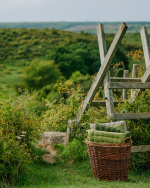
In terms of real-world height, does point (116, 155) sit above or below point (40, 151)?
above

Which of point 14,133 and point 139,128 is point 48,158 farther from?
point 139,128

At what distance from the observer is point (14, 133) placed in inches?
230

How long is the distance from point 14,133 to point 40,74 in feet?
152

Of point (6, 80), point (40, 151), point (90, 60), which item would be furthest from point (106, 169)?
point (6, 80)

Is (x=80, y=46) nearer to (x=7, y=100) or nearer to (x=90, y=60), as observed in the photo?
(x=90, y=60)

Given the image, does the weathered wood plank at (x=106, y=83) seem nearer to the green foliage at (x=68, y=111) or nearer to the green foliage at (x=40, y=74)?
the green foliage at (x=68, y=111)

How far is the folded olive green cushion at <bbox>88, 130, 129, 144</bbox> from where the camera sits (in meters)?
5.13

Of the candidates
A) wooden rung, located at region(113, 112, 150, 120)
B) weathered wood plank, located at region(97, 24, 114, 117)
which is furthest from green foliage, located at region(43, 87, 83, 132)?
wooden rung, located at region(113, 112, 150, 120)

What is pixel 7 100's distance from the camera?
6.07 metres

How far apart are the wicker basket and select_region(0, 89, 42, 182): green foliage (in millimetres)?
1206

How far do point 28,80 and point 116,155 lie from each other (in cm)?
4696

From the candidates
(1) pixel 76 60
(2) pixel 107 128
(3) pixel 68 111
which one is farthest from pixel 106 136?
(1) pixel 76 60

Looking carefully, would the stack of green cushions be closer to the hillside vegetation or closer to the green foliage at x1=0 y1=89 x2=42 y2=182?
the green foliage at x1=0 y1=89 x2=42 y2=182

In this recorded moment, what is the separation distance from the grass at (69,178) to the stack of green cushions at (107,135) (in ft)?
2.45
